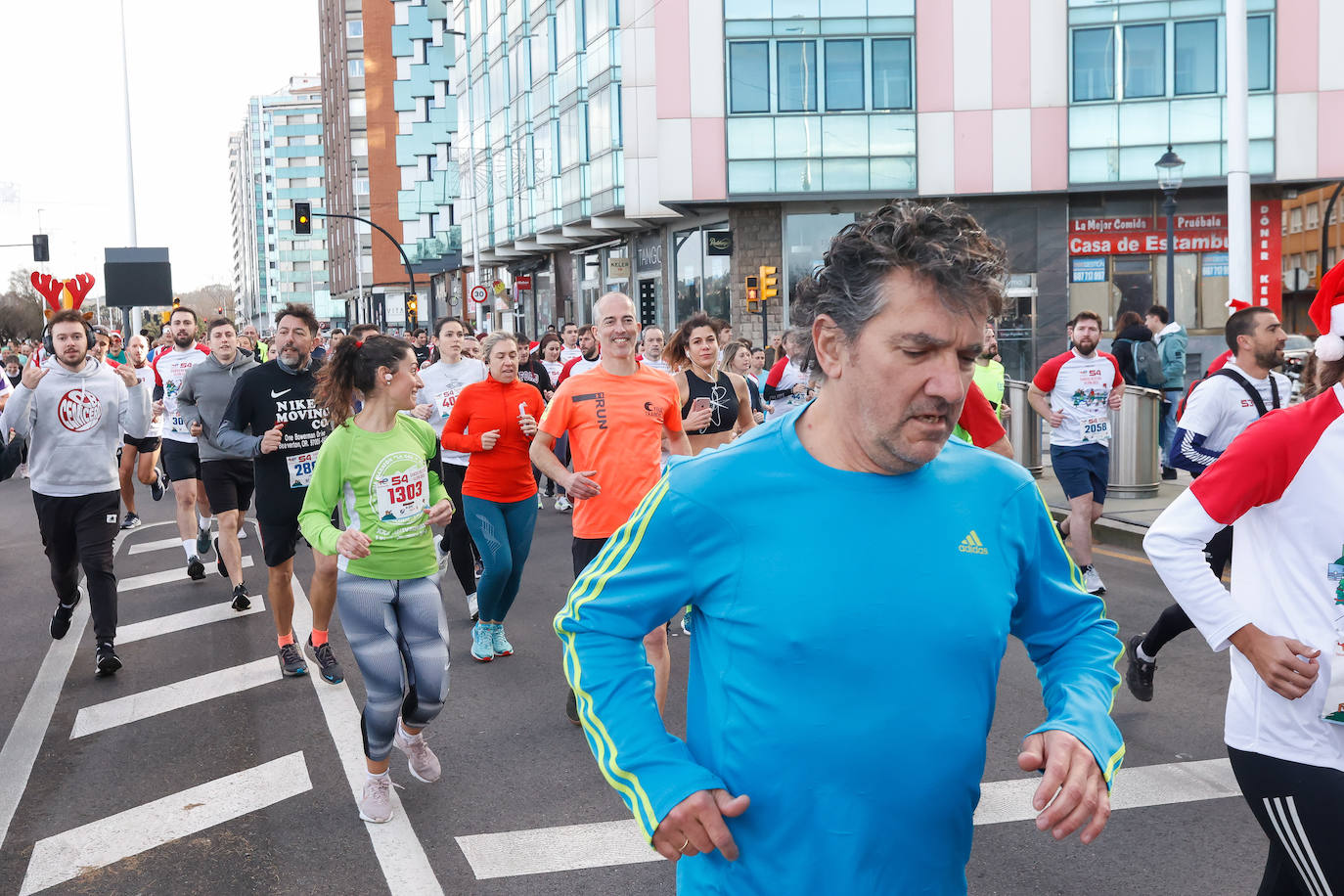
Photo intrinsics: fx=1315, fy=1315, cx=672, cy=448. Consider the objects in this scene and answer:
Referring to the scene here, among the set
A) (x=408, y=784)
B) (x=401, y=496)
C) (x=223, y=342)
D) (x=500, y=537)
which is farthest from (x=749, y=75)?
(x=408, y=784)

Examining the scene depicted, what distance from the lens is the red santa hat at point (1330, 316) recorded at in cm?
301

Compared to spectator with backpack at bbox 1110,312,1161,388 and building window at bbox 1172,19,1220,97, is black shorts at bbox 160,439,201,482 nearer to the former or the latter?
spectator with backpack at bbox 1110,312,1161,388

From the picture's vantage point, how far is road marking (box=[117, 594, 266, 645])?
29.2ft

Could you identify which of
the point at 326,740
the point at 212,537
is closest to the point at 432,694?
the point at 326,740

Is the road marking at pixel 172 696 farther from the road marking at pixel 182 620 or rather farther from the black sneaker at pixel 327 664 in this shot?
the road marking at pixel 182 620

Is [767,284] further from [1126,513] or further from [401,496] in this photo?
[401,496]

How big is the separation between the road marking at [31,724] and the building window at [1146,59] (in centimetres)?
2791

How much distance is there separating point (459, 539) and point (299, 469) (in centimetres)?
185

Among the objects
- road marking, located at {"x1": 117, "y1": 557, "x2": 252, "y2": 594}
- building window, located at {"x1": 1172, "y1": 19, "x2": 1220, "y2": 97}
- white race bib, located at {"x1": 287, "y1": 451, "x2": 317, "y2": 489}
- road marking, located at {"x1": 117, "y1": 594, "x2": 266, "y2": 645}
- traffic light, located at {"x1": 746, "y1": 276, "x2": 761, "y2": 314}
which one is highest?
building window, located at {"x1": 1172, "y1": 19, "x2": 1220, "y2": 97}

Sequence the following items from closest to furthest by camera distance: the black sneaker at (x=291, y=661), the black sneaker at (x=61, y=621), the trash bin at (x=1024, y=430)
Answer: the black sneaker at (x=291, y=661)
the black sneaker at (x=61, y=621)
the trash bin at (x=1024, y=430)

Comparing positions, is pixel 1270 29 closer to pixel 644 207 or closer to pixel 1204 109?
pixel 1204 109

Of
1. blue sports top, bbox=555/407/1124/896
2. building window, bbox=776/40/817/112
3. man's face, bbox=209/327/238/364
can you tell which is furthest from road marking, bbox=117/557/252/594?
building window, bbox=776/40/817/112

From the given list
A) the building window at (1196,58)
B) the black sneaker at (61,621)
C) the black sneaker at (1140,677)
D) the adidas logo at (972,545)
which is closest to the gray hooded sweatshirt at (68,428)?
the black sneaker at (61,621)

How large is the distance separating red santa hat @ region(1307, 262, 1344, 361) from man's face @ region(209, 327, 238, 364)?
764 cm
